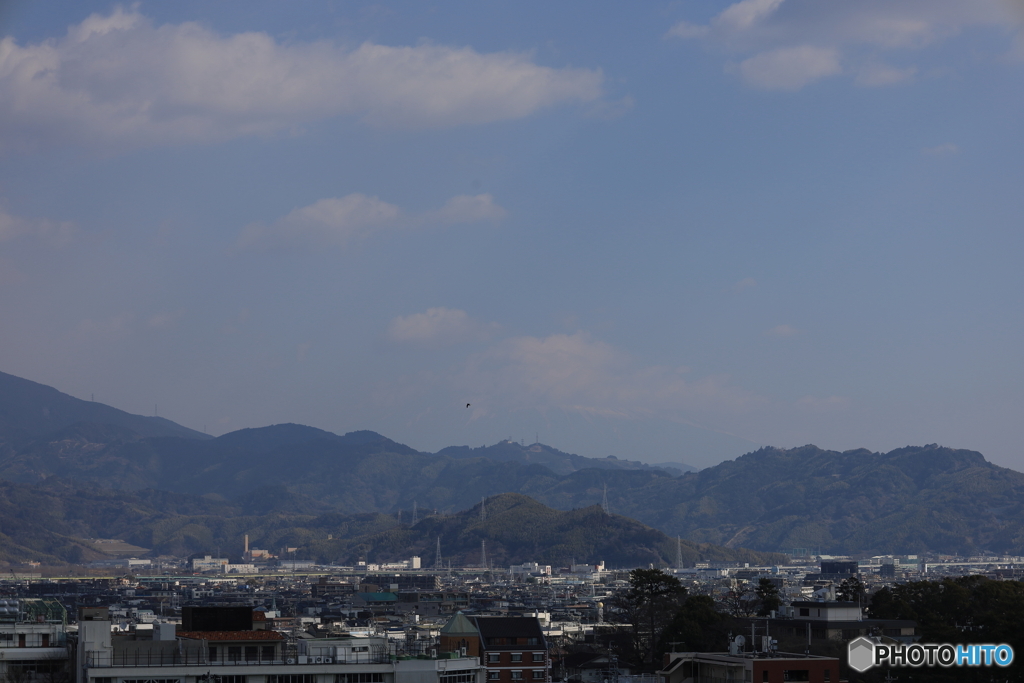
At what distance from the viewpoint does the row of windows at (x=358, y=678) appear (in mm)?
31203

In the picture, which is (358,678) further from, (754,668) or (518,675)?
(518,675)

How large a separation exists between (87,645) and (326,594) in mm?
147642

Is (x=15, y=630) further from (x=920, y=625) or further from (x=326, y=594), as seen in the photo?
(x=326, y=594)

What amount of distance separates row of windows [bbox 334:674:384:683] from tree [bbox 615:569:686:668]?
1538 inches

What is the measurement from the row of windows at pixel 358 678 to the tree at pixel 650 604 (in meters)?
39.1

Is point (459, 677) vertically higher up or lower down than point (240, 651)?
lower down

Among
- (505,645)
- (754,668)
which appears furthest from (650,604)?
(754,668)

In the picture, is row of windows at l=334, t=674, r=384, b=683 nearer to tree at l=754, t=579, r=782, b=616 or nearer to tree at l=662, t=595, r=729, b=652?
tree at l=662, t=595, r=729, b=652

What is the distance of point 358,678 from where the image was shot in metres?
31.3

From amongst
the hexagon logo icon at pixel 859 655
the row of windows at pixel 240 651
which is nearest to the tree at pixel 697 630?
the hexagon logo icon at pixel 859 655

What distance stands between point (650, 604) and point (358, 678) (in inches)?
1718

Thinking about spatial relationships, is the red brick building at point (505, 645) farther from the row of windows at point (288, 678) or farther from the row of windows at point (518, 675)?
the row of windows at point (288, 678)

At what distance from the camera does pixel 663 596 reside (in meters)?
74.4

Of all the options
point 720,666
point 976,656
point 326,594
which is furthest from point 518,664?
point 326,594
